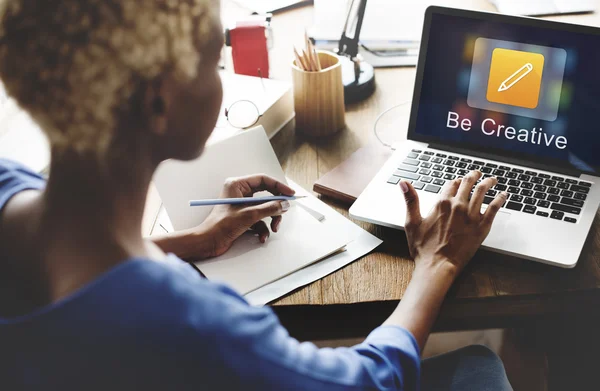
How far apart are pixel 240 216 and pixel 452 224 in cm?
35

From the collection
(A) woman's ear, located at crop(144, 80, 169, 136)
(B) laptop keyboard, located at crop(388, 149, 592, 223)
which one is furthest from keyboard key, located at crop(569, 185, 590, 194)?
(A) woman's ear, located at crop(144, 80, 169, 136)

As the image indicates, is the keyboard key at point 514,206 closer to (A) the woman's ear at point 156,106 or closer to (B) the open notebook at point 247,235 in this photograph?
(B) the open notebook at point 247,235

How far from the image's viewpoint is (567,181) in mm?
1027

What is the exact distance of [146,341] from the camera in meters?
0.53

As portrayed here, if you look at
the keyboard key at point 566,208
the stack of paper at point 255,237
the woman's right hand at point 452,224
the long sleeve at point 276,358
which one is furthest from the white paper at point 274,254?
the keyboard key at point 566,208

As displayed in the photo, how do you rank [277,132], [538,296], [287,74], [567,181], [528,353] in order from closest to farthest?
[538,296], [567,181], [528,353], [277,132], [287,74]

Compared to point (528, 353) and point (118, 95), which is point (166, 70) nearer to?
point (118, 95)

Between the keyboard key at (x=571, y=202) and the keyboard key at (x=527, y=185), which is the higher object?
the keyboard key at (x=527, y=185)

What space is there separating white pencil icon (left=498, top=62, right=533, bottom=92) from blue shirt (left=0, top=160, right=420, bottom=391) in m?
0.69

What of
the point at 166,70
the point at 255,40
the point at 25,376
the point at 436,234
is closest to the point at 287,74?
the point at 255,40

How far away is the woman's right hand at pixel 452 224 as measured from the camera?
90 centimetres

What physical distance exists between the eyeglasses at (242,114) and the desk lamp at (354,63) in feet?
0.83

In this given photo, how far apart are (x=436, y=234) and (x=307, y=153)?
404 millimetres

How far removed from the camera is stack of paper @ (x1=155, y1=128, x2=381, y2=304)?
0.93 metres
